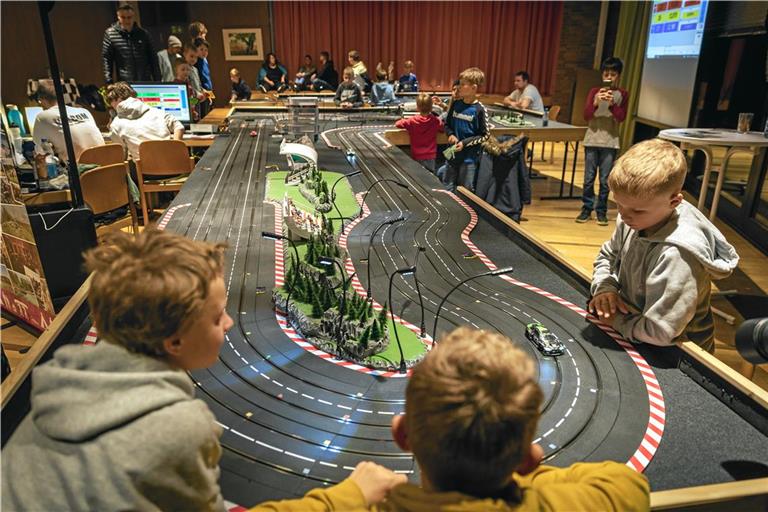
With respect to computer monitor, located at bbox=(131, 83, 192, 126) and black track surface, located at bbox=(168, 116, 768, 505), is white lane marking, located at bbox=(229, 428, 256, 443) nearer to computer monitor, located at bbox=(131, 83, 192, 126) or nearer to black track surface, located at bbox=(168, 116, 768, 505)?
black track surface, located at bbox=(168, 116, 768, 505)

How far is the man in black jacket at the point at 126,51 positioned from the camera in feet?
18.0

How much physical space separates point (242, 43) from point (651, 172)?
431 inches

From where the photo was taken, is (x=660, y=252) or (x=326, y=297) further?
(x=326, y=297)

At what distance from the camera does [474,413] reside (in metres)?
0.71

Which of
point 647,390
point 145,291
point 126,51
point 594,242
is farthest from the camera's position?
point 126,51

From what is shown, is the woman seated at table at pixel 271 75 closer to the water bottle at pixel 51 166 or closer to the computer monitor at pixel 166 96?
the computer monitor at pixel 166 96

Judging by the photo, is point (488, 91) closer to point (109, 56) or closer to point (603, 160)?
point (603, 160)

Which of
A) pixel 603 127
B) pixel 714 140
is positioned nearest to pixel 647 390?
pixel 714 140

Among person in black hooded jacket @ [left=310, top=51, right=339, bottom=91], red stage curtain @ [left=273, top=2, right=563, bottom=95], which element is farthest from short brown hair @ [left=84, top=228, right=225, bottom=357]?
red stage curtain @ [left=273, top=2, right=563, bottom=95]

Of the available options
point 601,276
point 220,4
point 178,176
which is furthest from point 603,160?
point 220,4

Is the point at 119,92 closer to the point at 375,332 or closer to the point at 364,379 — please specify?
the point at 375,332

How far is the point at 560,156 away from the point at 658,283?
7734 mm

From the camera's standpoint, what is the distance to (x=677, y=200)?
1.54 metres

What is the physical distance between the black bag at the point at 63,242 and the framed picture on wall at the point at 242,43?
9007 millimetres
